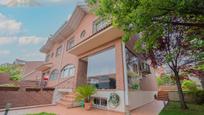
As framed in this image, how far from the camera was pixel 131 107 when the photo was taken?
7828mm

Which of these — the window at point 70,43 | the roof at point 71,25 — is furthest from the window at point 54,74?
the roof at point 71,25

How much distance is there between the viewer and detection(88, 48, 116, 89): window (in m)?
8.71

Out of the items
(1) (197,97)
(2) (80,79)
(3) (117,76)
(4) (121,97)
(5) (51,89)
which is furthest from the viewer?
(5) (51,89)

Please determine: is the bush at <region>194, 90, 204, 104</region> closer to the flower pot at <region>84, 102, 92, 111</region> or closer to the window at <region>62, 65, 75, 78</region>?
the flower pot at <region>84, 102, 92, 111</region>

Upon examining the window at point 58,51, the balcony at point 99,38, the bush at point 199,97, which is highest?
the window at point 58,51

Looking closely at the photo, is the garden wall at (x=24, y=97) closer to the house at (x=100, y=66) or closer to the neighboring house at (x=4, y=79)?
the house at (x=100, y=66)

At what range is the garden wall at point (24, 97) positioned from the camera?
10.5m

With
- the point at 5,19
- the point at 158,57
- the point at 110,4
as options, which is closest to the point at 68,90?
the point at 158,57

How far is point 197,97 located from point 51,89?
14.2 m

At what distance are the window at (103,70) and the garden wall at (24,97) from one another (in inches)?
228

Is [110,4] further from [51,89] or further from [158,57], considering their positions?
[51,89]

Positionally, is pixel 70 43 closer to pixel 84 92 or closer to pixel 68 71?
pixel 68 71

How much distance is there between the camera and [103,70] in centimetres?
953

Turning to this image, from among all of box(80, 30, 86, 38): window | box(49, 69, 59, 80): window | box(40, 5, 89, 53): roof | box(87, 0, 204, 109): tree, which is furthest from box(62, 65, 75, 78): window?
box(87, 0, 204, 109): tree
